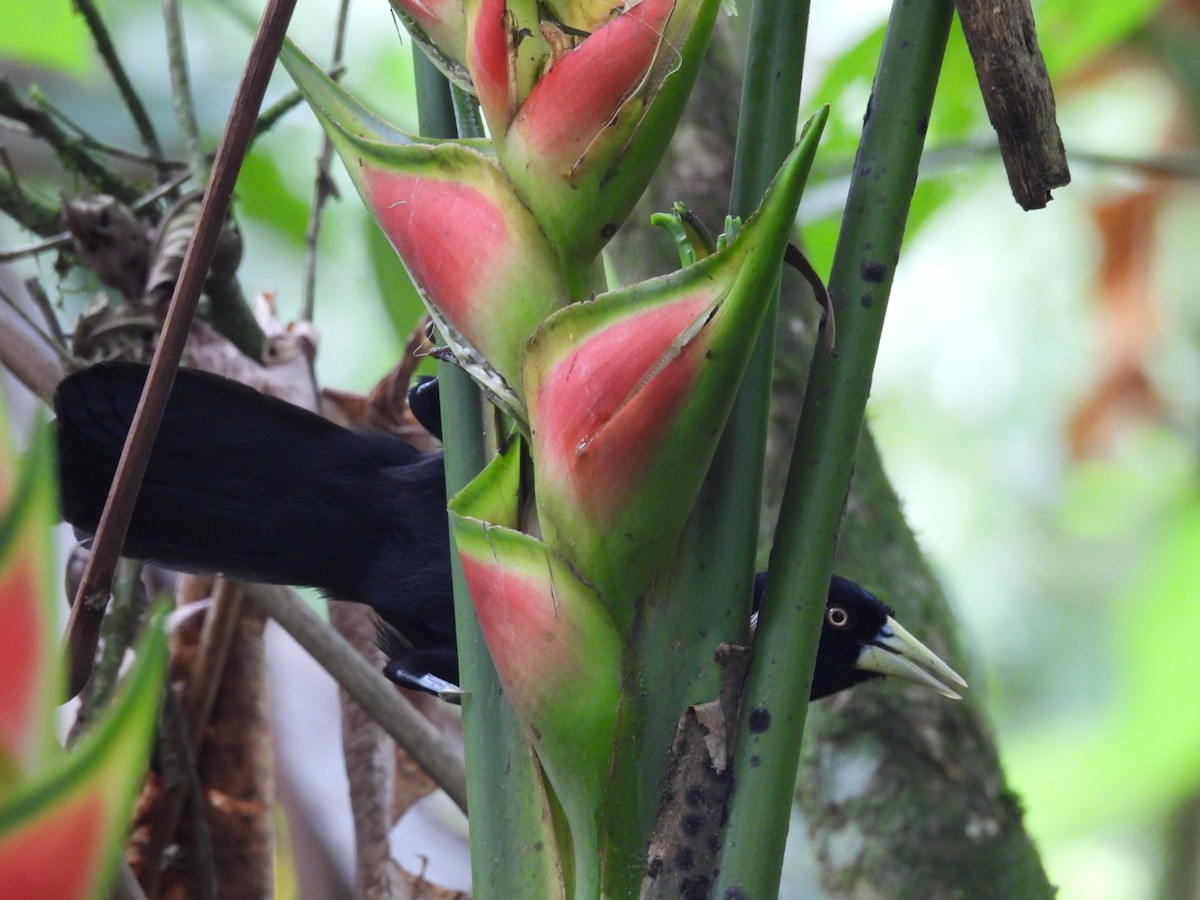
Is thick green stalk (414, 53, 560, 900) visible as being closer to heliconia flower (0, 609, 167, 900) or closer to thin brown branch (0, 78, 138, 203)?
heliconia flower (0, 609, 167, 900)

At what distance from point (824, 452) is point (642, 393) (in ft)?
0.38

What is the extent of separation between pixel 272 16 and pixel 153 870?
732 millimetres

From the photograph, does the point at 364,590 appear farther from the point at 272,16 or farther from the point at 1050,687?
the point at 1050,687

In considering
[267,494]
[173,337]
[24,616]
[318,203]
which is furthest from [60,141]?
[24,616]

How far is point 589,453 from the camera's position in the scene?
498 millimetres

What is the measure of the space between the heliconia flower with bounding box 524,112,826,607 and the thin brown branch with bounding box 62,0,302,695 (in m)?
0.14

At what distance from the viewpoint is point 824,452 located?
57 centimetres

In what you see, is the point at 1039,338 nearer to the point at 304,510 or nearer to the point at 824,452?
the point at 304,510

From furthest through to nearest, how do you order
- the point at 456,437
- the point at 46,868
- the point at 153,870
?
the point at 153,870 → the point at 456,437 → the point at 46,868

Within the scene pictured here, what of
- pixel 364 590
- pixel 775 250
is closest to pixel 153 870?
pixel 364 590

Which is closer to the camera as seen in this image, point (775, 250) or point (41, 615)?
point (41, 615)

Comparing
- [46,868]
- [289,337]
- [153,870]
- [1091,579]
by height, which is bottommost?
[46,868]

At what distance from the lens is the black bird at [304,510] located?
39.4 inches

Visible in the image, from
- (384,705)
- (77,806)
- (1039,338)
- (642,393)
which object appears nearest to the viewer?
(77,806)
